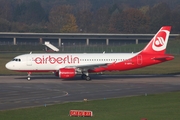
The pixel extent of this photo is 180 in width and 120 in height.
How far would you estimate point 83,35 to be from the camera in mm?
147875

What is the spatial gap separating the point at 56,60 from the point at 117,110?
25171mm

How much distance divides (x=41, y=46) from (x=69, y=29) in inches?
A: 2271

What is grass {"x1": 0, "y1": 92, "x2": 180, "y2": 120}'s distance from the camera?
33625mm

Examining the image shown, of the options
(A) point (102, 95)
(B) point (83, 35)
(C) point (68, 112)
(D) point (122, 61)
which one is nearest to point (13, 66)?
(D) point (122, 61)

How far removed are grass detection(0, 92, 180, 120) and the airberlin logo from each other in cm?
1851

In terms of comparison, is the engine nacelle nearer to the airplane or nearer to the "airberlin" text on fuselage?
the airplane

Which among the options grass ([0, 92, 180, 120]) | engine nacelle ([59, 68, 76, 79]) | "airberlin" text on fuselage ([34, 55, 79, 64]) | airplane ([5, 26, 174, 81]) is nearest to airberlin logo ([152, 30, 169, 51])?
airplane ([5, 26, 174, 81])

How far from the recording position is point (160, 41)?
2430 inches

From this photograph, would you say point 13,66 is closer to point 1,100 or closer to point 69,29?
point 1,100

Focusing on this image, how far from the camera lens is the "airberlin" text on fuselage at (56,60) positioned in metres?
60.7

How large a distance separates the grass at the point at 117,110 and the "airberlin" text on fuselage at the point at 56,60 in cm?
1858

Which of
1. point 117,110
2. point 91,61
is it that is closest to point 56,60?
point 91,61

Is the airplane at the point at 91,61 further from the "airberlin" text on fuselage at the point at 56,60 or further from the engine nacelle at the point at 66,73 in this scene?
the engine nacelle at the point at 66,73

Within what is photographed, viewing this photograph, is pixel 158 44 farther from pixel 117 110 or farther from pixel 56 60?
pixel 117 110
